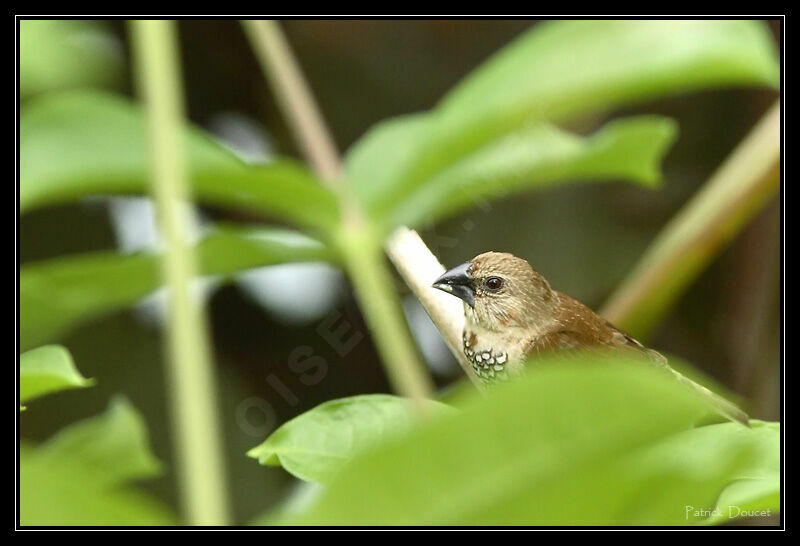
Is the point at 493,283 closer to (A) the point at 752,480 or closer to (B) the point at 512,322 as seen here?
(B) the point at 512,322

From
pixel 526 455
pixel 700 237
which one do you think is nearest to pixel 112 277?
pixel 526 455

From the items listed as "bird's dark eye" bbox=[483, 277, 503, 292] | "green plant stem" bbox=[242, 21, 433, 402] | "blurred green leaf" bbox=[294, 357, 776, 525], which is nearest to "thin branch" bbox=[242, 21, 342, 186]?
"green plant stem" bbox=[242, 21, 433, 402]

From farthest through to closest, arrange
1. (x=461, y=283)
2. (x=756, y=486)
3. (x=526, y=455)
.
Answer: (x=461, y=283)
(x=756, y=486)
(x=526, y=455)

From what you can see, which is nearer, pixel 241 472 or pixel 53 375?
pixel 53 375

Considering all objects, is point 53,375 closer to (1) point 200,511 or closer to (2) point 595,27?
(1) point 200,511

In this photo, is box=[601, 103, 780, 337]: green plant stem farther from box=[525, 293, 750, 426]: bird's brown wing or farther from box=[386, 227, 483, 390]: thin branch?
box=[386, 227, 483, 390]: thin branch

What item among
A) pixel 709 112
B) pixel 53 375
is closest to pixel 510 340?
pixel 53 375
